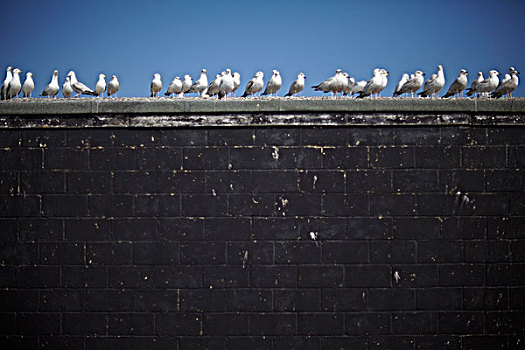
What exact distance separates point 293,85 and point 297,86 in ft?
0.48

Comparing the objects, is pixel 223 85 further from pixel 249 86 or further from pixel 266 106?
pixel 266 106

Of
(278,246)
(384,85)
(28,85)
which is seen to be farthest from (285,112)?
(28,85)

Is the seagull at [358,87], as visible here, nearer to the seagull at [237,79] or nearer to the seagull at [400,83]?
the seagull at [400,83]

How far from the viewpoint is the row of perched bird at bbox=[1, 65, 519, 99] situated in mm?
8390

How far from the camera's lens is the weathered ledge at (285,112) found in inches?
185

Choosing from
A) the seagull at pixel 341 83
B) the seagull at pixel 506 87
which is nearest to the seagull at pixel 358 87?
the seagull at pixel 341 83

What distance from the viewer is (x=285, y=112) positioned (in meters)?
4.72

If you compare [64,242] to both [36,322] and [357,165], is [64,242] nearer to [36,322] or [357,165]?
[36,322]

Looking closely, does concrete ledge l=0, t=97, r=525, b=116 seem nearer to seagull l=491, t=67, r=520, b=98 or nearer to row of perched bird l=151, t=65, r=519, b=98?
row of perched bird l=151, t=65, r=519, b=98

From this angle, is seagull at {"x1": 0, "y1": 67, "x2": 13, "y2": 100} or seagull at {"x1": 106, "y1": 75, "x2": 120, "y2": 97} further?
seagull at {"x1": 106, "y1": 75, "x2": 120, "y2": 97}

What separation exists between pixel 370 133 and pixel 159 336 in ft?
9.64

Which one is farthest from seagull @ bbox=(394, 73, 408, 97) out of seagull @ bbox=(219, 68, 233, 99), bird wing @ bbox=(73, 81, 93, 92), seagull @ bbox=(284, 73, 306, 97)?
bird wing @ bbox=(73, 81, 93, 92)

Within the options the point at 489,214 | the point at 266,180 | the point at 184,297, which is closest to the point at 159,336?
the point at 184,297

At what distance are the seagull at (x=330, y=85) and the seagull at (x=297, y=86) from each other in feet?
0.97
